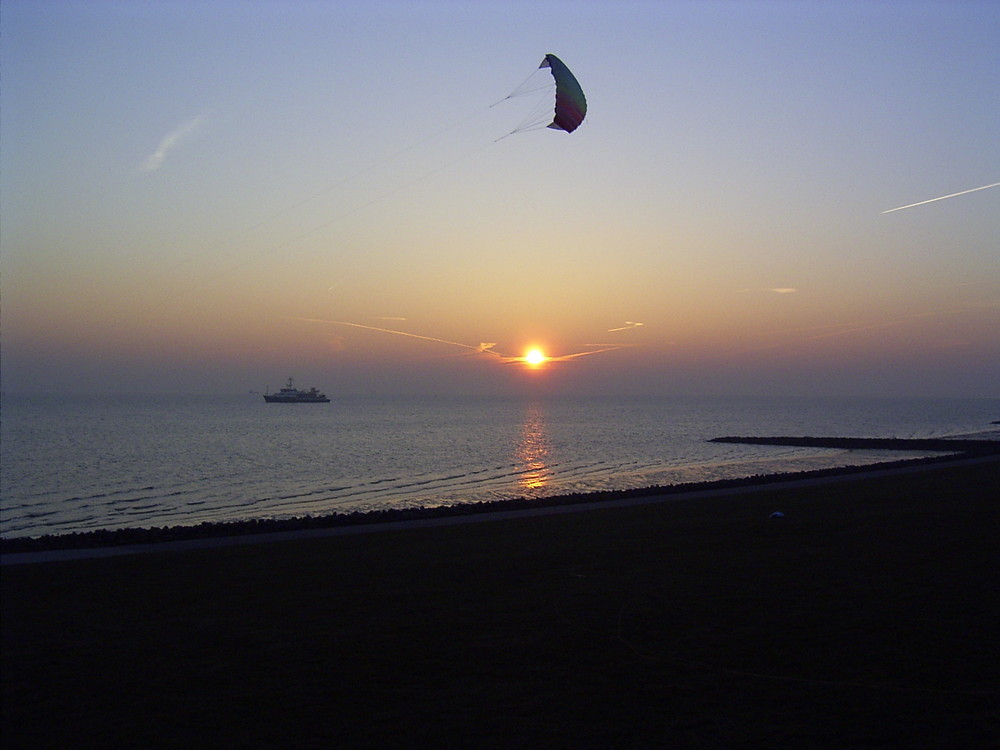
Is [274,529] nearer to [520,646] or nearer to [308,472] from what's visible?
[520,646]

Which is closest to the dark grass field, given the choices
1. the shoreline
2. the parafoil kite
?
the shoreline

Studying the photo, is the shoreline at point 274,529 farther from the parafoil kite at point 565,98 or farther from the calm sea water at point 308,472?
the parafoil kite at point 565,98

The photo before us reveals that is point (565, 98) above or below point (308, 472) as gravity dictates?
above

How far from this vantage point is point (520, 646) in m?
7.92

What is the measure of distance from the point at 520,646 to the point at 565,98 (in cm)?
1177

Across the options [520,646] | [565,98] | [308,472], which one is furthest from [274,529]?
[308,472]

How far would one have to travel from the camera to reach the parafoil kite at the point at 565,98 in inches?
618

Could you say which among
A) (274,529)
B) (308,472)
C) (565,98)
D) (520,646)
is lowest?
(308,472)

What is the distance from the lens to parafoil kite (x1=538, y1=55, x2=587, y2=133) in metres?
15.7

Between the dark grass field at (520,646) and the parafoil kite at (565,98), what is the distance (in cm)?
859

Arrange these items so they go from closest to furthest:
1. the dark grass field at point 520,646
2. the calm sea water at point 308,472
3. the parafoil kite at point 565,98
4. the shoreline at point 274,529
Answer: the dark grass field at point 520,646 < the shoreline at point 274,529 < the parafoil kite at point 565,98 < the calm sea water at point 308,472

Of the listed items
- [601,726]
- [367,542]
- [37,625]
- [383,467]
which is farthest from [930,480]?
[383,467]

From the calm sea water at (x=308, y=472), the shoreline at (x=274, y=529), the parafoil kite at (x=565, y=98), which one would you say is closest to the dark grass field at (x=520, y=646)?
the shoreline at (x=274, y=529)

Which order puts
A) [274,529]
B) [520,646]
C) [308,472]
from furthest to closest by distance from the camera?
[308,472], [274,529], [520,646]
